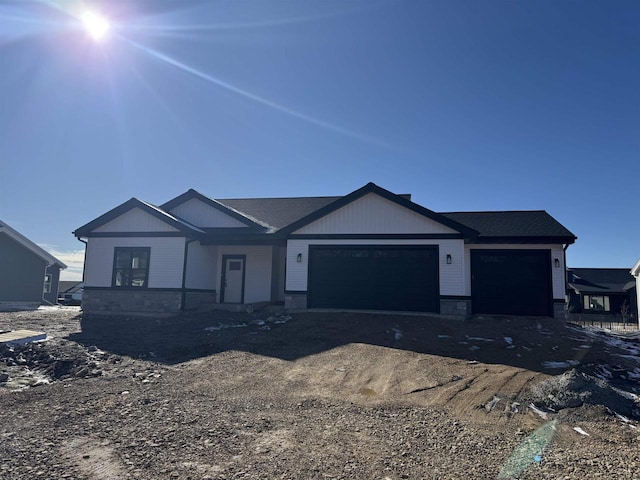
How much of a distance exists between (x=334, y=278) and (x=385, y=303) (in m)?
1.95

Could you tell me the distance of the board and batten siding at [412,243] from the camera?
1391 cm

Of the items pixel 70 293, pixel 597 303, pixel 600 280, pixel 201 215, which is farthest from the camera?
pixel 70 293

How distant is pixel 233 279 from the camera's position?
57.7ft

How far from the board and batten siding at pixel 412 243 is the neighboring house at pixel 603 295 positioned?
2421 cm

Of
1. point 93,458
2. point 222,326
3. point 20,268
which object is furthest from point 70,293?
point 93,458

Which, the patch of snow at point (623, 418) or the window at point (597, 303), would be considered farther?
the window at point (597, 303)

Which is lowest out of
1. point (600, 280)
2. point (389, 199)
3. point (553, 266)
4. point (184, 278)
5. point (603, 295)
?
point (603, 295)

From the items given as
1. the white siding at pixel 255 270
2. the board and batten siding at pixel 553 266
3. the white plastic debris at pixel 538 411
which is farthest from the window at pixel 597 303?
the white plastic debris at pixel 538 411

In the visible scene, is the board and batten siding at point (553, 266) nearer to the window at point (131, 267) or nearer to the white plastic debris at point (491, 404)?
the white plastic debris at point (491, 404)

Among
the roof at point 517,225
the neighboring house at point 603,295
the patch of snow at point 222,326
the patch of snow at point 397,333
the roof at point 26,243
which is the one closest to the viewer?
the patch of snow at point 397,333

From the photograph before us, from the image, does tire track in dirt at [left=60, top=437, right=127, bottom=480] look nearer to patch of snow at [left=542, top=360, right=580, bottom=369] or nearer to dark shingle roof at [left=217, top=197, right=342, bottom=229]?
patch of snow at [left=542, top=360, right=580, bottom=369]

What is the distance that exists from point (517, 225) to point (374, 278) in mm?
5960

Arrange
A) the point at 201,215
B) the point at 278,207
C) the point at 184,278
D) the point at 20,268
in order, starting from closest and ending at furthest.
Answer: the point at 184,278, the point at 201,215, the point at 278,207, the point at 20,268

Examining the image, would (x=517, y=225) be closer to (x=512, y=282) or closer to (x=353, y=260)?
(x=512, y=282)
